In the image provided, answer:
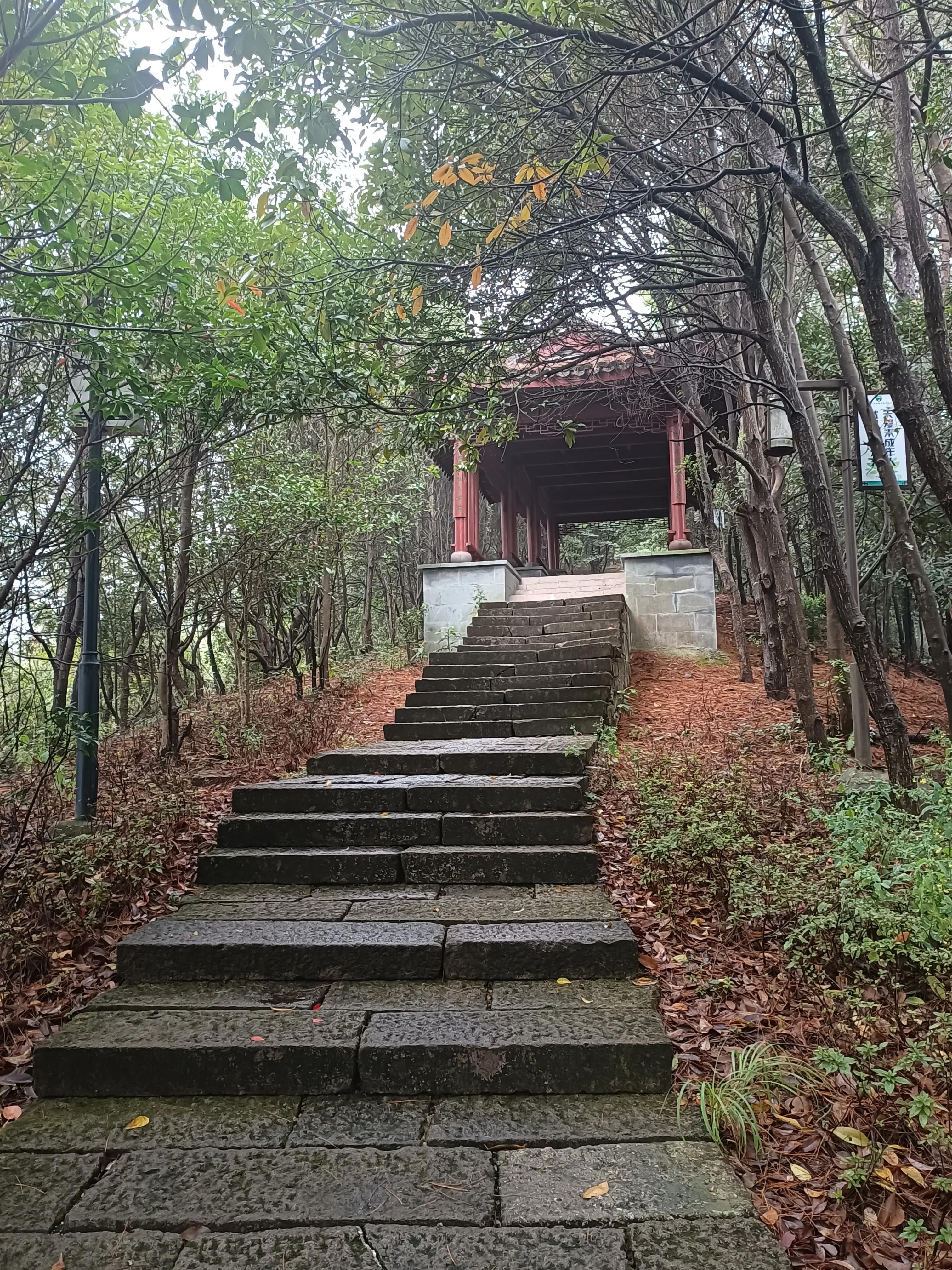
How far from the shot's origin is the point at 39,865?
13.1ft

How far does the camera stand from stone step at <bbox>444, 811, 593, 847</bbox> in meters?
4.25

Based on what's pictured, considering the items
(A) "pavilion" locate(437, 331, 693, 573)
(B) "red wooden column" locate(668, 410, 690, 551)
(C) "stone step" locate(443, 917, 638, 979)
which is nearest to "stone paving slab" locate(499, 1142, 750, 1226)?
(C) "stone step" locate(443, 917, 638, 979)

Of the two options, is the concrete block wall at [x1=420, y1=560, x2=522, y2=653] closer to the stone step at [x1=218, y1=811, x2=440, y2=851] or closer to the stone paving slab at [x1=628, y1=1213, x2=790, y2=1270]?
the stone step at [x1=218, y1=811, x2=440, y2=851]

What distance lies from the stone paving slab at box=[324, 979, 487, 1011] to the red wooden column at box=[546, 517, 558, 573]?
650 inches

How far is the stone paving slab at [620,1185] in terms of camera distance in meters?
2.09

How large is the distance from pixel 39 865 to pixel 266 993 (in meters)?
1.70

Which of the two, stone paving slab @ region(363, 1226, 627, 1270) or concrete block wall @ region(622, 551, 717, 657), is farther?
concrete block wall @ region(622, 551, 717, 657)

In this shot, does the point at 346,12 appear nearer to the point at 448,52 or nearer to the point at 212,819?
the point at 448,52

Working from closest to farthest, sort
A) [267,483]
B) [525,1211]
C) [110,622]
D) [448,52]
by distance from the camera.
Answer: [525,1211], [448,52], [267,483], [110,622]

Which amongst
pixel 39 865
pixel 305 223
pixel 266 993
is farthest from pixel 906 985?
pixel 305 223

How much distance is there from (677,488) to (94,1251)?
11298 mm

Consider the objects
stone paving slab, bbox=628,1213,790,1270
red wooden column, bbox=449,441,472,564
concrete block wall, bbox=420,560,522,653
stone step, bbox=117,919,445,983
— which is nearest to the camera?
stone paving slab, bbox=628,1213,790,1270

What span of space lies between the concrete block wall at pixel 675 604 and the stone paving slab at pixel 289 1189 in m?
9.47

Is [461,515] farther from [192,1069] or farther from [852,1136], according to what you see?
[852,1136]
